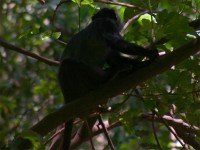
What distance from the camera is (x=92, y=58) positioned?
3100mm

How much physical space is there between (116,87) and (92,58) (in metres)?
0.89

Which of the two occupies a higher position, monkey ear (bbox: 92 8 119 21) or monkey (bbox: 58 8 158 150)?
monkey ear (bbox: 92 8 119 21)

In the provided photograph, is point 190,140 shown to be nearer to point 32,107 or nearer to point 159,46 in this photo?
point 159,46

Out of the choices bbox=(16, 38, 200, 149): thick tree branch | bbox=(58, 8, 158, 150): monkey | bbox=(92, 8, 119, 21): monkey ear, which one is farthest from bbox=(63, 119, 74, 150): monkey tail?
bbox=(92, 8, 119, 21): monkey ear

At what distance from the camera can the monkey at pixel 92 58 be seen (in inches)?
116

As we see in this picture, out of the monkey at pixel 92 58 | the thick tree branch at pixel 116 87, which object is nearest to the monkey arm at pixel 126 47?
the monkey at pixel 92 58

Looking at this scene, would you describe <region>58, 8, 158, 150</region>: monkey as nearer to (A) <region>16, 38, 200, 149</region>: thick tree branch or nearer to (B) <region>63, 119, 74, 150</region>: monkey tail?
(B) <region>63, 119, 74, 150</region>: monkey tail

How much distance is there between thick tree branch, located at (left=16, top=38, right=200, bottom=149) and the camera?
6.71 feet

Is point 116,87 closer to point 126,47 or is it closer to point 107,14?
point 126,47

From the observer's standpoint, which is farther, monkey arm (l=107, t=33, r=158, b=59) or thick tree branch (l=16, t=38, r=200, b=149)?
monkey arm (l=107, t=33, r=158, b=59)

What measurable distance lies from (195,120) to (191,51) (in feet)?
2.28

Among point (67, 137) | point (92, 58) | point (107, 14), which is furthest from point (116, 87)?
point (107, 14)

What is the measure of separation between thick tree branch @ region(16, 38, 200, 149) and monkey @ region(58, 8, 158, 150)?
1.90ft

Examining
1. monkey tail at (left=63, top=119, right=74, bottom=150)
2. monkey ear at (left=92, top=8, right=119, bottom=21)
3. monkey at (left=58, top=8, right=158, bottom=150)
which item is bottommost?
monkey tail at (left=63, top=119, right=74, bottom=150)
